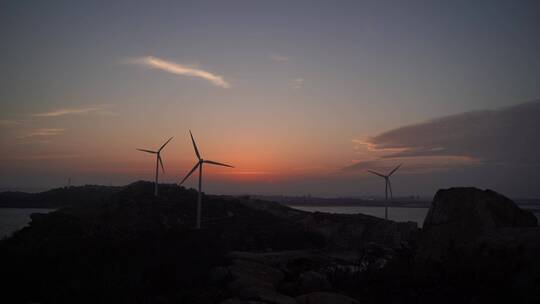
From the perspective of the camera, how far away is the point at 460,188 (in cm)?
2020

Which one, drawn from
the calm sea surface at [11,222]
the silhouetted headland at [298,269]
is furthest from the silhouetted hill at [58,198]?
→ the silhouetted headland at [298,269]

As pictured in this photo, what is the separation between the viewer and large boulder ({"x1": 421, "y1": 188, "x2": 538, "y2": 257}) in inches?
722

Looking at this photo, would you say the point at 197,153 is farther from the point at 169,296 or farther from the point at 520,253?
the point at 520,253

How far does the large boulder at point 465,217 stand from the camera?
18.3 meters

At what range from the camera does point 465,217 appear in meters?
19.0

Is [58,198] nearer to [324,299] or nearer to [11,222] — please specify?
[11,222]

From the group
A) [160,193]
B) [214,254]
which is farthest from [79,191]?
[214,254]

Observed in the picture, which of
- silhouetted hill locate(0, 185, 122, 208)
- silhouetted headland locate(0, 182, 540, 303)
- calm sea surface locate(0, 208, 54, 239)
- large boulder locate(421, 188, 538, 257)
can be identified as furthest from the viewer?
silhouetted hill locate(0, 185, 122, 208)

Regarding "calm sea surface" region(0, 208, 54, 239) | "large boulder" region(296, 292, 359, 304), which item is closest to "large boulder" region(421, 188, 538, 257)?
"large boulder" region(296, 292, 359, 304)

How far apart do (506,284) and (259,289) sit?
8609 mm

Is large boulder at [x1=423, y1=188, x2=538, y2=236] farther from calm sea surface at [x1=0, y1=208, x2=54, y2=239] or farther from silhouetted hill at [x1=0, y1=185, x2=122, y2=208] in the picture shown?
silhouetted hill at [x1=0, y1=185, x2=122, y2=208]

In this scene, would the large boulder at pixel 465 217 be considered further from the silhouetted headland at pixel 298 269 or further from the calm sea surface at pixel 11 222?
the calm sea surface at pixel 11 222

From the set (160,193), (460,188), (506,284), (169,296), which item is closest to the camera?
(506,284)

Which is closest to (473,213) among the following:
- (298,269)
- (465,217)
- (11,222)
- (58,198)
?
(465,217)
